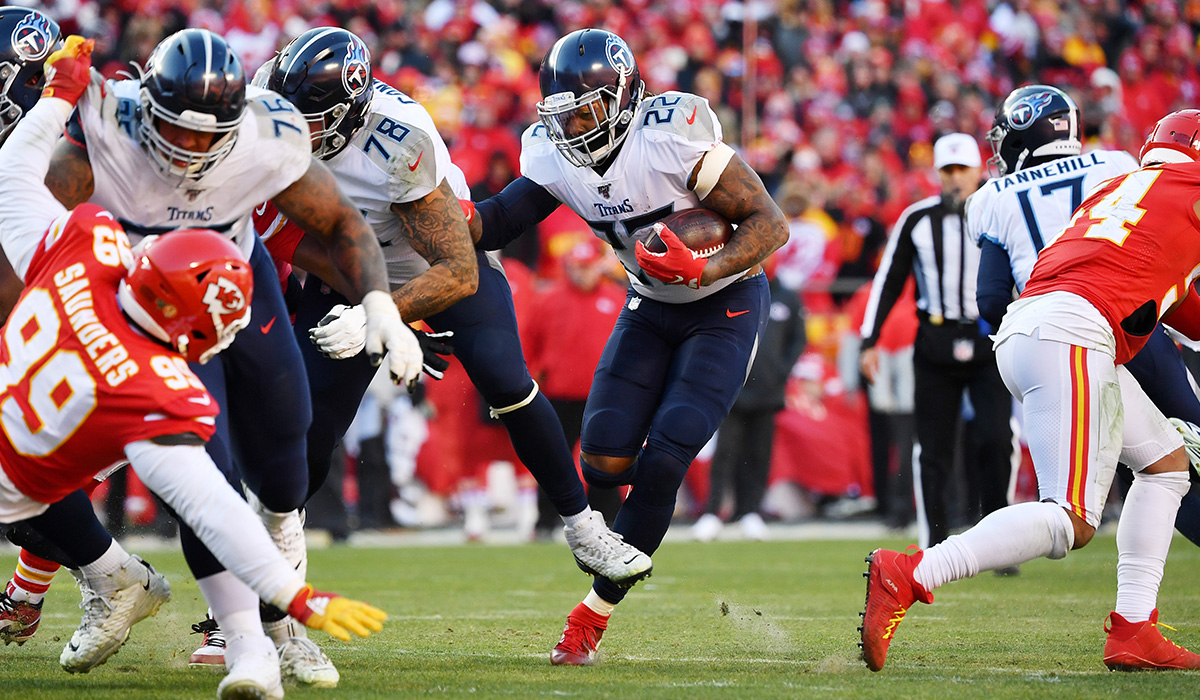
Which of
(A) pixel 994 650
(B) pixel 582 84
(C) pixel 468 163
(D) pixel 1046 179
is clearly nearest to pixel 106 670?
(B) pixel 582 84

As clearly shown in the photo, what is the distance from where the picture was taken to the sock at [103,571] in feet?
12.9

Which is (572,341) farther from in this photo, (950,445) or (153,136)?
(153,136)

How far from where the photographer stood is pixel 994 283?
4984mm

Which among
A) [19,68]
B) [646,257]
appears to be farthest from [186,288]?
[19,68]

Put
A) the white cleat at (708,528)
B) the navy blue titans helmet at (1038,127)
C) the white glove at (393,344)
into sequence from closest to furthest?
1. the white glove at (393,344)
2. the navy blue titans helmet at (1038,127)
3. the white cleat at (708,528)

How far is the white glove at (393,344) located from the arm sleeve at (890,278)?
14.4ft

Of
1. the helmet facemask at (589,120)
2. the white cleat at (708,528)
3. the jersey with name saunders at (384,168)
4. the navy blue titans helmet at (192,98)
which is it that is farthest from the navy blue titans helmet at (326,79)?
the white cleat at (708,528)

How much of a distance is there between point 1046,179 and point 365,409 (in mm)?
5608

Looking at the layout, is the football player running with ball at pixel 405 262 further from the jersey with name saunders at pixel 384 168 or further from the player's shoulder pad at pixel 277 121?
the player's shoulder pad at pixel 277 121

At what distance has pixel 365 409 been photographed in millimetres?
9492

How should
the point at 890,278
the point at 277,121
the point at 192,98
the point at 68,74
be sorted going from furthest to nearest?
the point at 890,278 < the point at 277,121 < the point at 68,74 < the point at 192,98

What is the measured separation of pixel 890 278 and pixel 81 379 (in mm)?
5254

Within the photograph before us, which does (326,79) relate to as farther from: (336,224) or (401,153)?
(336,224)

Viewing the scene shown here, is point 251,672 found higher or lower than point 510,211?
lower
